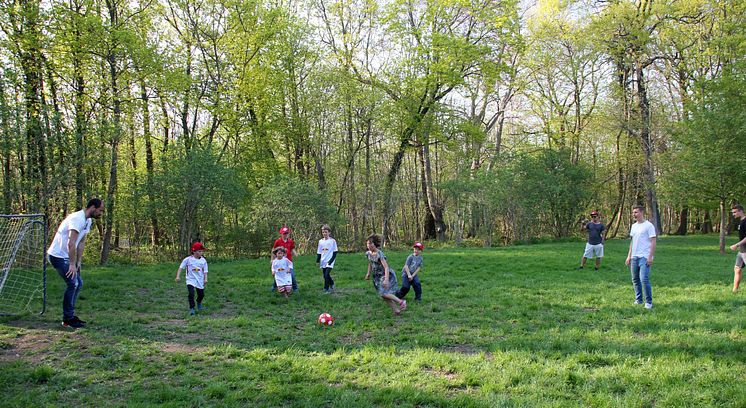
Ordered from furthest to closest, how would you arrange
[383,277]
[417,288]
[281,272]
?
[281,272] → [417,288] → [383,277]

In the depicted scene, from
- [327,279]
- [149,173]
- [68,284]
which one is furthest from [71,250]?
[149,173]

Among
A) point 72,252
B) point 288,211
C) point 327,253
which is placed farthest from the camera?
point 288,211

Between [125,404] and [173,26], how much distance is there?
2280 cm

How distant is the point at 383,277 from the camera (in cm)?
803

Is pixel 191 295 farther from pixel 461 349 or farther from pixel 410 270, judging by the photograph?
pixel 461 349

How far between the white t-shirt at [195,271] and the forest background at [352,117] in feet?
29.7

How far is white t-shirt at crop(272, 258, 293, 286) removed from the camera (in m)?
9.13

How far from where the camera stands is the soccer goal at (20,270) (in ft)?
23.9

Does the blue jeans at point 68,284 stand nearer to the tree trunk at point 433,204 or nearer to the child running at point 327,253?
the child running at point 327,253

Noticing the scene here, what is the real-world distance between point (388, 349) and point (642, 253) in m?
4.93

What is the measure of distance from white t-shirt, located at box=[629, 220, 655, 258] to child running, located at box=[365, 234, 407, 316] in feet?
13.2

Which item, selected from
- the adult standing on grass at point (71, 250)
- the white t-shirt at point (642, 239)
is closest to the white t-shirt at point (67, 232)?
the adult standing on grass at point (71, 250)

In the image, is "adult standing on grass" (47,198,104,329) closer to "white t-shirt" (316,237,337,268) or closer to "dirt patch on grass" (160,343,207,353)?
"dirt patch on grass" (160,343,207,353)

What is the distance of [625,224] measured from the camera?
36.4 metres
